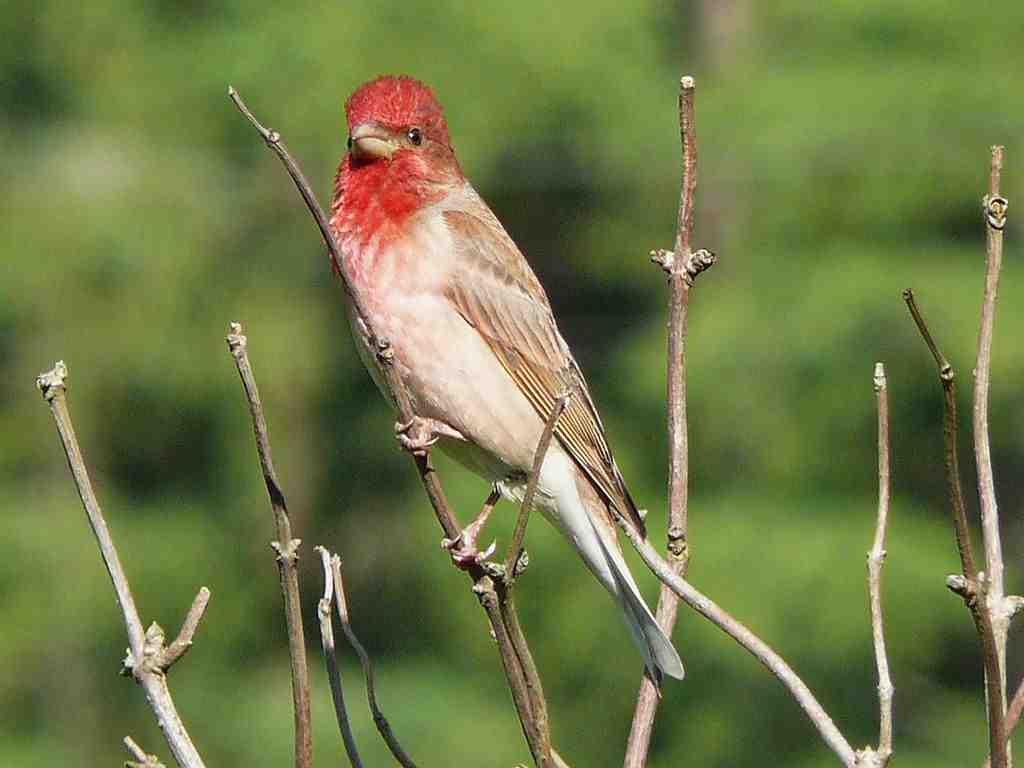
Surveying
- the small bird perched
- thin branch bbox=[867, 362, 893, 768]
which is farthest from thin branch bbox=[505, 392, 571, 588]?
the small bird perched

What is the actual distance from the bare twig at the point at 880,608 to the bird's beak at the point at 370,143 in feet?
7.82

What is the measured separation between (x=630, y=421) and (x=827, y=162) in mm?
2380

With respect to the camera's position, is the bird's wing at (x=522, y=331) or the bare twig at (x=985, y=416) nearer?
the bare twig at (x=985, y=416)

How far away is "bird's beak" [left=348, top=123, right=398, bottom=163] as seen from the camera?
5.16 meters

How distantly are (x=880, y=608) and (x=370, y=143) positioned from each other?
2563 millimetres

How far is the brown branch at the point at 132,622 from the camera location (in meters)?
2.77

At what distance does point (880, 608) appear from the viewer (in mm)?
2994

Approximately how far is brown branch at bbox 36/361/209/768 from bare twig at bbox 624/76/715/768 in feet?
2.52

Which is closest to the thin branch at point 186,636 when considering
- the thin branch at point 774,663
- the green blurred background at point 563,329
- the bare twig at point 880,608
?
the thin branch at point 774,663

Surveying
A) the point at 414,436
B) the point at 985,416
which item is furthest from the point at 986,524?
the point at 414,436

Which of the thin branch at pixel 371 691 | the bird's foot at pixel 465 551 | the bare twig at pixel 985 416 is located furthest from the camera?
the bird's foot at pixel 465 551

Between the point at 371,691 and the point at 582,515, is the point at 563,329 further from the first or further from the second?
the point at 371,691

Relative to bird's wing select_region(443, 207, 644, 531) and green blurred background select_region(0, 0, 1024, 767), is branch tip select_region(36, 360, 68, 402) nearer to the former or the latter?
bird's wing select_region(443, 207, 644, 531)

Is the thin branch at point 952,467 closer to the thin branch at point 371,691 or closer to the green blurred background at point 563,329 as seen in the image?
the thin branch at point 371,691
